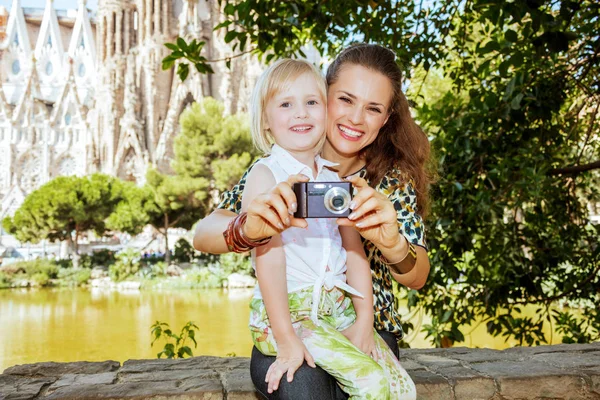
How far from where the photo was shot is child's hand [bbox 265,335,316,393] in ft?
3.89

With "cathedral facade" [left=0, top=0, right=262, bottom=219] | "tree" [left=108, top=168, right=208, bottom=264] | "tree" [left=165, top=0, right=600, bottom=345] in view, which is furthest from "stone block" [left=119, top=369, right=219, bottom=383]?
"cathedral facade" [left=0, top=0, right=262, bottom=219]

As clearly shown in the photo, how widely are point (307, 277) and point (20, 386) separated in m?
1.11

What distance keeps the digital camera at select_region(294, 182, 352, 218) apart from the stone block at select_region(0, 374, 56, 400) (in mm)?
1106

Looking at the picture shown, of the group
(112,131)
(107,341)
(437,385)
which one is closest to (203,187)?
(107,341)

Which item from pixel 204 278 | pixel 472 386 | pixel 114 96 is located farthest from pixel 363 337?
pixel 114 96

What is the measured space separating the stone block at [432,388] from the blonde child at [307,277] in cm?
42

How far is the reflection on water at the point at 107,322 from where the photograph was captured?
9.30m

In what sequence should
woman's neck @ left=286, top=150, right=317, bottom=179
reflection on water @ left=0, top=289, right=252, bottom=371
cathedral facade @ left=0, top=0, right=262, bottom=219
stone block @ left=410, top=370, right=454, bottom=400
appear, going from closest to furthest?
woman's neck @ left=286, top=150, right=317, bottom=179 → stone block @ left=410, top=370, right=454, bottom=400 → reflection on water @ left=0, top=289, right=252, bottom=371 → cathedral facade @ left=0, top=0, right=262, bottom=219

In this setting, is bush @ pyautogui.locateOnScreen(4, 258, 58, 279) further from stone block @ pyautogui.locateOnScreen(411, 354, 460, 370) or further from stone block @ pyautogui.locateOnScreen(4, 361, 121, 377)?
stone block @ pyautogui.locateOnScreen(411, 354, 460, 370)

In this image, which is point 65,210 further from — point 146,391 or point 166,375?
point 146,391

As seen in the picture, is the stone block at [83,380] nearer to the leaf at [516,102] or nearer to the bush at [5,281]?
the leaf at [516,102]

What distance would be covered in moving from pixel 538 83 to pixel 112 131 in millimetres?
26714

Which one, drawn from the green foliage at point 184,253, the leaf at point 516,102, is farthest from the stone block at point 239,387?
the green foliage at point 184,253

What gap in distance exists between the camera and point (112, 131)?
27.5 m
